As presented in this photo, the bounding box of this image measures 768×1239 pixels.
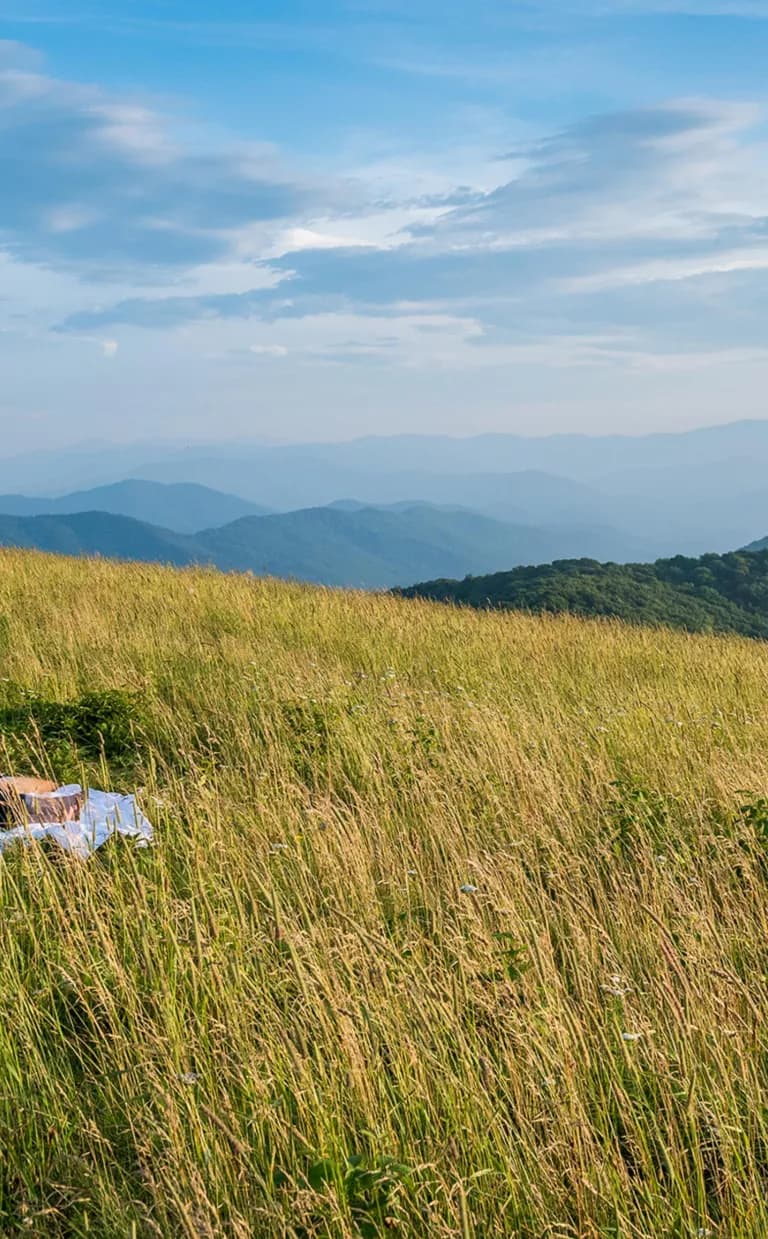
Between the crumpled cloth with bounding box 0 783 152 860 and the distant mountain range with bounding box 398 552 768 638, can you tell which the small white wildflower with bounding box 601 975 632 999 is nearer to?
the crumpled cloth with bounding box 0 783 152 860

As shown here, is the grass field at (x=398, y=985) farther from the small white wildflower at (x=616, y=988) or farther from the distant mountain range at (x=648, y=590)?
the distant mountain range at (x=648, y=590)

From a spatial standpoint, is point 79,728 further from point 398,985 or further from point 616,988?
point 616,988

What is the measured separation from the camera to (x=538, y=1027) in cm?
302

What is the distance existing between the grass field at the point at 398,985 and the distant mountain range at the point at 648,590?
22.6 meters

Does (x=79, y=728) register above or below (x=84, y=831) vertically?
above

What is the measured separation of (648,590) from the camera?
114 ft

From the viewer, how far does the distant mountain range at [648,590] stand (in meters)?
31.3

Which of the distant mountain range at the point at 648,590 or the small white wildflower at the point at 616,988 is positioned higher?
the distant mountain range at the point at 648,590

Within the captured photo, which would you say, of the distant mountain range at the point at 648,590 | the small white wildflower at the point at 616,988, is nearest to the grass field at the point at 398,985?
the small white wildflower at the point at 616,988

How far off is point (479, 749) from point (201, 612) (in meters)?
6.95

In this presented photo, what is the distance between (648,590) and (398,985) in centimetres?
3307

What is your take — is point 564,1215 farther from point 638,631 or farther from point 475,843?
point 638,631

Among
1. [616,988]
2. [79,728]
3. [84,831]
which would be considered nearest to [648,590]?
[79,728]

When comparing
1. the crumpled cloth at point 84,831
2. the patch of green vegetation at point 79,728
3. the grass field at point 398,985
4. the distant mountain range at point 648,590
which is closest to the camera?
the grass field at point 398,985
